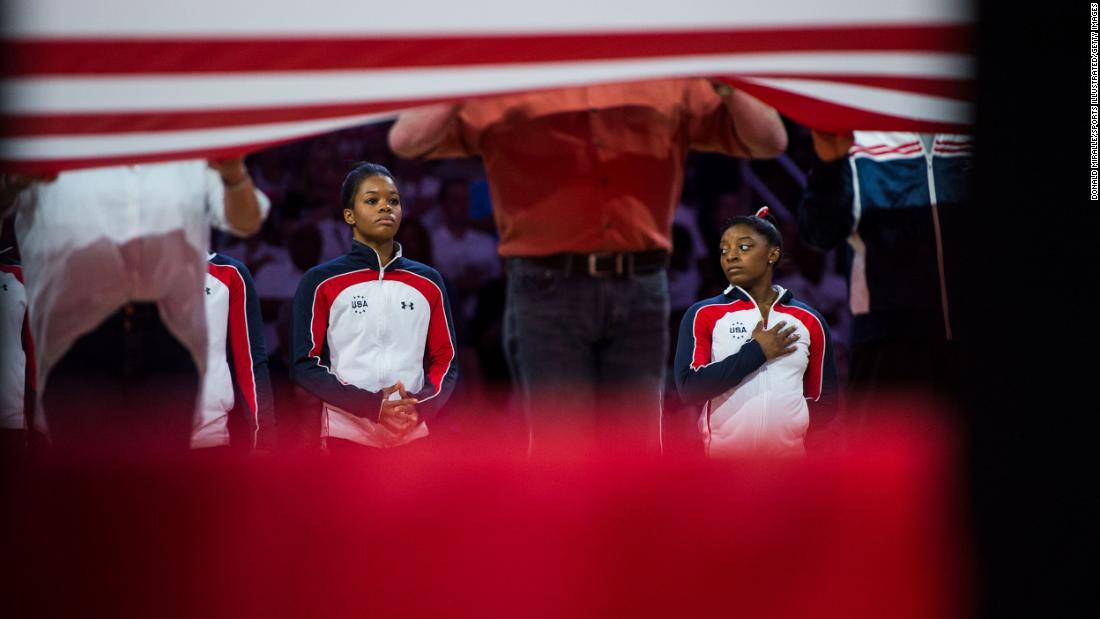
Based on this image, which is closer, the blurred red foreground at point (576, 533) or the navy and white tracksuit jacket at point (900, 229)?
the blurred red foreground at point (576, 533)

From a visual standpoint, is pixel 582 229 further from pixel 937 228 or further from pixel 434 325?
pixel 937 228

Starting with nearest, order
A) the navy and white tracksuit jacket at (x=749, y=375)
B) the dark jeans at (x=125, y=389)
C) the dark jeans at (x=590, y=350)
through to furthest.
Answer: the dark jeans at (x=125, y=389) < the dark jeans at (x=590, y=350) < the navy and white tracksuit jacket at (x=749, y=375)

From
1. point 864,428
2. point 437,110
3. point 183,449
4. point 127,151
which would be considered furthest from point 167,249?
point 864,428

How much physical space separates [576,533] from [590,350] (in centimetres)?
49

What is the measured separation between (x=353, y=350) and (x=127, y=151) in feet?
2.83

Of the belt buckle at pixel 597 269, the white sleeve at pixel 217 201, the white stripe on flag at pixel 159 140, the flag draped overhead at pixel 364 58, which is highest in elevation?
the flag draped overhead at pixel 364 58

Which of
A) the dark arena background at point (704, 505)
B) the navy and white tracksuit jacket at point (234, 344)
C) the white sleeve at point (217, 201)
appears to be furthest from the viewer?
the navy and white tracksuit jacket at point (234, 344)

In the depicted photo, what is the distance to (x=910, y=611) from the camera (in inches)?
71.7

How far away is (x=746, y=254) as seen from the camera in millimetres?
2562

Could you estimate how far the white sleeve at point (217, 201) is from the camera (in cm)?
207

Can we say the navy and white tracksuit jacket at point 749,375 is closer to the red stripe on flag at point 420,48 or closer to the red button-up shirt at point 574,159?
the red button-up shirt at point 574,159

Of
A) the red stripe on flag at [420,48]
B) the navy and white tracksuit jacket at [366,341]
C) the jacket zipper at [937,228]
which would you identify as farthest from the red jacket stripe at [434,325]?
the jacket zipper at [937,228]

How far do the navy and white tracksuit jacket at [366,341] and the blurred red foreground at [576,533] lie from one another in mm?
713

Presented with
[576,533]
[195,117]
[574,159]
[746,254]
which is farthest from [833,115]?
[195,117]
